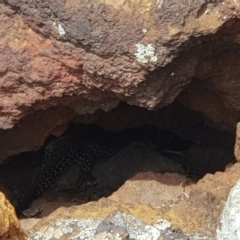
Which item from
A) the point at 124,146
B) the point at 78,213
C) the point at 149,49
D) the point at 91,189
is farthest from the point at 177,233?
the point at 124,146

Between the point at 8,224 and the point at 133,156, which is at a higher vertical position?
the point at 133,156

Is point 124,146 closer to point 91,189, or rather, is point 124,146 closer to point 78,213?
point 91,189

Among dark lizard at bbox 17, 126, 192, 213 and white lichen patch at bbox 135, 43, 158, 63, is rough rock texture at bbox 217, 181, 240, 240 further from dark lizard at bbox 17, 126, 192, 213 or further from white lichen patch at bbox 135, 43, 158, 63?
dark lizard at bbox 17, 126, 192, 213

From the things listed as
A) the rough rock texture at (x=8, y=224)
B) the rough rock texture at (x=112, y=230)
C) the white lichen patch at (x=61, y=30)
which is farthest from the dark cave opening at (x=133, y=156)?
the rough rock texture at (x=8, y=224)

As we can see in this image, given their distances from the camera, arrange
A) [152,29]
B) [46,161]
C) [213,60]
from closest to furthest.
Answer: [152,29]
[213,60]
[46,161]

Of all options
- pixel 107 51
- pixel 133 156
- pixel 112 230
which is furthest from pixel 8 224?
pixel 133 156

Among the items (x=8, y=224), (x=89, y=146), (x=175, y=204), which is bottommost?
(x=8, y=224)

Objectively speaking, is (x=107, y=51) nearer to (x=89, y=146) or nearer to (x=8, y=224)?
(x=8, y=224)

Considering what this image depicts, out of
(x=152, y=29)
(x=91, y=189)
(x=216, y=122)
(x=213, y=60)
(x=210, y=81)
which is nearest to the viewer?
(x=152, y=29)
